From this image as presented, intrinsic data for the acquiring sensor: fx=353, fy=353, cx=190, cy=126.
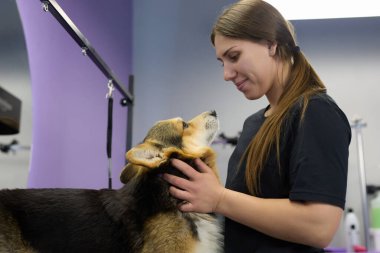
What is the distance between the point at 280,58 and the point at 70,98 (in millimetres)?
1347

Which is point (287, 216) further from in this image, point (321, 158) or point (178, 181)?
point (178, 181)

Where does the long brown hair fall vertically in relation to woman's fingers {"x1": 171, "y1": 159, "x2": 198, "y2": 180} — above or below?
above

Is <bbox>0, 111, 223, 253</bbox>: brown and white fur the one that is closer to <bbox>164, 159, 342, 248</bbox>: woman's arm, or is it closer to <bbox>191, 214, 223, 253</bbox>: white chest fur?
<bbox>191, 214, 223, 253</bbox>: white chest fur

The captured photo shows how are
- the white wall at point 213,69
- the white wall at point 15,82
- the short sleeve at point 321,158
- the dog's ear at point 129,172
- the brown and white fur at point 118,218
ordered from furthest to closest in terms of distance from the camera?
the white wall at point 213,69 < the white wall at point 15,82 < the dog's ear at point 129,172 < the brown and white fur at point 118,218 < the short sleeve at point 321,158

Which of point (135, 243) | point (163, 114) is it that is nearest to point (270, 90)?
→ point (135, 243)

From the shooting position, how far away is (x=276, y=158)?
3.55 ft

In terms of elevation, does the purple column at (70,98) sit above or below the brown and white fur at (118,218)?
above

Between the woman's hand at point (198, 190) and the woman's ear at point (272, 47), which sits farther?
the woman's ear at point (272, 47)

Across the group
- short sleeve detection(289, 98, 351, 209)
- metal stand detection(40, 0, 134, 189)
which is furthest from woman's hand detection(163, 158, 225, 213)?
metal stand detection(40, 0, 134, 189)

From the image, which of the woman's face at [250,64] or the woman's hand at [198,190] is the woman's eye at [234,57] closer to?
the woman's face at [250,64]

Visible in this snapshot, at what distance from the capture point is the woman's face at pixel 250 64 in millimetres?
1200

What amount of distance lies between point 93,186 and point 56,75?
83cm

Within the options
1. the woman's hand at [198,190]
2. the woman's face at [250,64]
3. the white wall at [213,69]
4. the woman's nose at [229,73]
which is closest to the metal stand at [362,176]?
the white wall at [213,69]

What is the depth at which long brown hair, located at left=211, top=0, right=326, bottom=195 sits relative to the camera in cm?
111
